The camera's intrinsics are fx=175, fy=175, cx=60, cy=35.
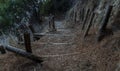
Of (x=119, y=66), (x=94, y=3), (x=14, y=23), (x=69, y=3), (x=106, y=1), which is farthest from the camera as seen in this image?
(x=69, y=3)

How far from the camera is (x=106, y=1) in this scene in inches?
237

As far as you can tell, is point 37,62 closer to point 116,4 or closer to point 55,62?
point 55,62

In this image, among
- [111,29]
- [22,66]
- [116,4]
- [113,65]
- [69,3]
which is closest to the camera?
[113,65]

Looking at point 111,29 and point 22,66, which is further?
point 111,29

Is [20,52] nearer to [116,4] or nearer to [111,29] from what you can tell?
[111,29]

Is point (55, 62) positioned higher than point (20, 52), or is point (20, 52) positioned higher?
point (20, 52)

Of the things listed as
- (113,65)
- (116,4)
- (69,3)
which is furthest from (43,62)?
(69,3)

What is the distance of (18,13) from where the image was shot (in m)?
11.4

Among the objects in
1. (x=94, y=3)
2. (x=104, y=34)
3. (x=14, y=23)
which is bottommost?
(x=14, y=23)

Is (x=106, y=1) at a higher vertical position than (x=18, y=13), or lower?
higher

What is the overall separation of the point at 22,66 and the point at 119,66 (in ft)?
6.25

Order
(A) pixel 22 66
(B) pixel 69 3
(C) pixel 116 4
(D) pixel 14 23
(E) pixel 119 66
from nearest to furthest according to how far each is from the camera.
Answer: (E) pixel 119 66
(A) pixel 22 66
(C) pixel 116 4
(D) pixel 14 23
(B) pixel 69 3

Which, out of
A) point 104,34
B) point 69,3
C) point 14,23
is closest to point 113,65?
point 104,34

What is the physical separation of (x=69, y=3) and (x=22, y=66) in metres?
14.1
